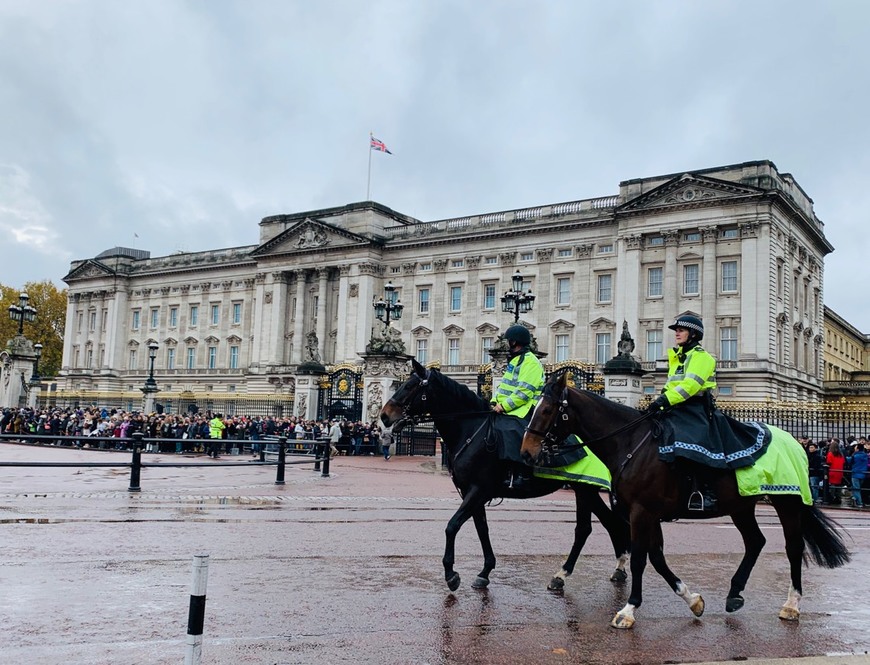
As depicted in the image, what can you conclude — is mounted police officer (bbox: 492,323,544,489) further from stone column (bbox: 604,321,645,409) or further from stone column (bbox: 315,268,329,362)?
stone column (bbox: 315,268,329,362)

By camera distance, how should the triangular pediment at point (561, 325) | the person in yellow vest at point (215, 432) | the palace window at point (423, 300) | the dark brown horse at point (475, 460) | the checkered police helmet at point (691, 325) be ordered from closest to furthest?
the checkered police helmet at point (691, 325) → the dark brown horse at point (475, 460) → the person in yellow vest at point (215, 432) → the triangular pediment at point (561, 325) → the palace window at point (423, 300)

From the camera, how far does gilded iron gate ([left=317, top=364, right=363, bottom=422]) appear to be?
120 feet

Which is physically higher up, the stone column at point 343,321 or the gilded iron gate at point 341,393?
the stone column at point 343,321

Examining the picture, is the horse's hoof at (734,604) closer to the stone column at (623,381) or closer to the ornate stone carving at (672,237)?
the stone column at (623,381)

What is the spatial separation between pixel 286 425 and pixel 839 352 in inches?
2580

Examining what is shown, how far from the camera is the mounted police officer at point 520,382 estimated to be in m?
9.05

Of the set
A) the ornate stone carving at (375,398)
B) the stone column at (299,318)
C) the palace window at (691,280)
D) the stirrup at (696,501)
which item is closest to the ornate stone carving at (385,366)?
the ornate stone carving at (375,398)

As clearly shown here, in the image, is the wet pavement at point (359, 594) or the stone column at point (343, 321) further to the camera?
the stone column at point (343, 321)

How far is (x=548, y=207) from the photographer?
207ft

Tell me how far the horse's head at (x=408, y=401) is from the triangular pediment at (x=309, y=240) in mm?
60379

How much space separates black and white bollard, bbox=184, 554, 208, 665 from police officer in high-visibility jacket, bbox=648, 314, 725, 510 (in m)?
4.50

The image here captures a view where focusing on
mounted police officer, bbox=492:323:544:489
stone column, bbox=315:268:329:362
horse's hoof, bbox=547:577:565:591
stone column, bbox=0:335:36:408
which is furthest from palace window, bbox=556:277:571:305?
horse's hoof, bbox=547:577:565:591

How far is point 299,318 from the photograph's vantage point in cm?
7294

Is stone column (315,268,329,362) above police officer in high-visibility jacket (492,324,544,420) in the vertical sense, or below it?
above
